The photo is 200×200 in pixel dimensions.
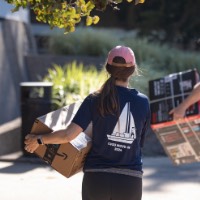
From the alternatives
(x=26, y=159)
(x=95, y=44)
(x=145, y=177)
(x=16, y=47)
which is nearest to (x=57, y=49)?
(x=95, y=44)

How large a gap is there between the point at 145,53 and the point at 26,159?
7287 mm

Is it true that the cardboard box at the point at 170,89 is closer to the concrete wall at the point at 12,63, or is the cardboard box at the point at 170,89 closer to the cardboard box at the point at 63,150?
the cardboard box at the point at 63,150

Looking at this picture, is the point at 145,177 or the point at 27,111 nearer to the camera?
the point at 145,177

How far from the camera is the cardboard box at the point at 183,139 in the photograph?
5719 millimetres

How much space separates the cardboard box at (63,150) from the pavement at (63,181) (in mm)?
3306

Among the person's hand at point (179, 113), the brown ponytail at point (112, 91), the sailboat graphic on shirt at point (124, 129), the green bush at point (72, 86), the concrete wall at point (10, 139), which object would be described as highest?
the green bush at point (72, 86)

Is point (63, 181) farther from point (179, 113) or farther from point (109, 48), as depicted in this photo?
point (109, 48)

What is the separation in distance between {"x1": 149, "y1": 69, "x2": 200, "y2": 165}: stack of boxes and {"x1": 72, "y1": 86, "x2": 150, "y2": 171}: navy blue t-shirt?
4.20 feet

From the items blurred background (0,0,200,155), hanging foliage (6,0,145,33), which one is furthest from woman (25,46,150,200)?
blurred background (0,0,200,155)

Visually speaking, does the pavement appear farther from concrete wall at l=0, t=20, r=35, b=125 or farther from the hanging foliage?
the hanging foliage

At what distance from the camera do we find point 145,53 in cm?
1708

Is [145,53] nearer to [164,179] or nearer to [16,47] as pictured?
[16,47]

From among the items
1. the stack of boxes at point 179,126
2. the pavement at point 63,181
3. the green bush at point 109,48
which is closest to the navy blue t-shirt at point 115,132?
the stack of boxes at point 179,126

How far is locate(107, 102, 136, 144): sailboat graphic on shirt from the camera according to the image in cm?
439
